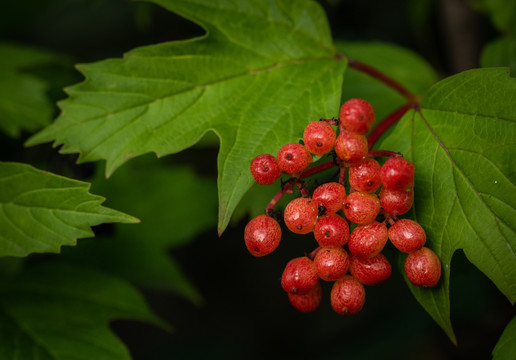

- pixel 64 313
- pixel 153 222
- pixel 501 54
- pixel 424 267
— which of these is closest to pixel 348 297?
pixel 424 267

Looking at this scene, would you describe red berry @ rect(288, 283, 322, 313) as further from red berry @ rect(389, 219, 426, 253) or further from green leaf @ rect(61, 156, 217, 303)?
green leaf @ rect(61, 156, 217, 303)

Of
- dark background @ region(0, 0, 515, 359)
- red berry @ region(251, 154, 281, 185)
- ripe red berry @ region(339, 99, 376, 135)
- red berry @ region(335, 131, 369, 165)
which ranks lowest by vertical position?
dark background @ region(0, 0, 515, 359)

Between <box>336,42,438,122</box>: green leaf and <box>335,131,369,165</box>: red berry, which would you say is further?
<box>336,42,438,122</box>: green leaf

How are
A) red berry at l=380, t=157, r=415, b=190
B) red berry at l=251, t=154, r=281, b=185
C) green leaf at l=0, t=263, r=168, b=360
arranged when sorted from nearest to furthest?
1. red berry at l=380, t=157, r=415, b=190
2. red berry at l=251, t=154, r=281, b=185
3. green leaf at l=0, t=263, r=168, b=360

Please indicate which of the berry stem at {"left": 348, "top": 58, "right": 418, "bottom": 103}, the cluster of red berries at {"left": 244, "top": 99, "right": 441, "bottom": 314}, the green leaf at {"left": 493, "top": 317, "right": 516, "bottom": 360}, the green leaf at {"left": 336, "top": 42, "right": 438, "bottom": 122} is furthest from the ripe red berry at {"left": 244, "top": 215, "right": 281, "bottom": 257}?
the green leaf at {"left": 336, "top": 42, "right": 438, "bottom": 122}

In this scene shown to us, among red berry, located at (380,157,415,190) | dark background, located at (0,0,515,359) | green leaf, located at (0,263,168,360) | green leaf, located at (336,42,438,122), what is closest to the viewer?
red berry, located at (380,157,415,190)

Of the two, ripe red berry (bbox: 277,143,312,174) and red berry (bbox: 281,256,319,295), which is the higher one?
ripe red berry (bbox: 277,143,312,174)

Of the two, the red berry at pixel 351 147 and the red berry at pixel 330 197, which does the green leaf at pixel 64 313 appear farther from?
the red berry at pixel 351 147
